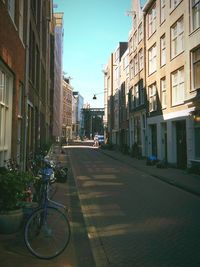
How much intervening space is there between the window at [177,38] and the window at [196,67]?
2291 mm

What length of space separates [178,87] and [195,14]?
4594mm

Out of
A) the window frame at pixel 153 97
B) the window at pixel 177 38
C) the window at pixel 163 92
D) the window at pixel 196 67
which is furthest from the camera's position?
the window frame at pixel 153 97

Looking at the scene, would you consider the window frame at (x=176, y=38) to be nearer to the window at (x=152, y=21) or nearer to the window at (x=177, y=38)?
the window at (x=177, y=38)

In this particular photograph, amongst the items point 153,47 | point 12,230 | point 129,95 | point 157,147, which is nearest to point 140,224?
point 12,230

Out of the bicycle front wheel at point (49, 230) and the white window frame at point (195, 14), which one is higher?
the white window frame at point (195, 14)

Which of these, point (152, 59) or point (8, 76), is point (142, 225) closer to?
point (8, 76)

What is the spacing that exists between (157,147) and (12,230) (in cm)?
2210

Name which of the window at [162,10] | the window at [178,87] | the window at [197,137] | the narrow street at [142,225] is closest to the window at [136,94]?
the window at [162,10]

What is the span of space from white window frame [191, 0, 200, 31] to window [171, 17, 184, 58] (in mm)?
2026

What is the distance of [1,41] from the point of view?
915cm

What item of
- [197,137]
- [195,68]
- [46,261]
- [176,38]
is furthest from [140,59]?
[46,261]

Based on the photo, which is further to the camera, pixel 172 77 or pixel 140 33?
pixel 140 33

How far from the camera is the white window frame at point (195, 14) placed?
19.1m

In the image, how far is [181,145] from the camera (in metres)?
22.6
